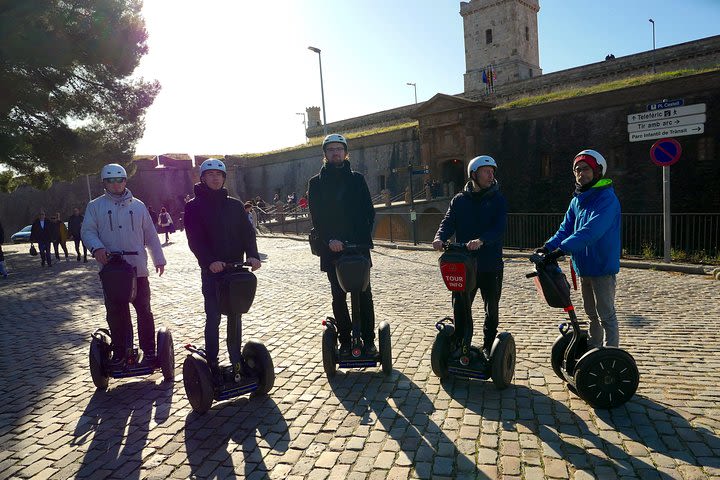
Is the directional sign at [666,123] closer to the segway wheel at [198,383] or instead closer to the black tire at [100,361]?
the segway wheel at [198,383]

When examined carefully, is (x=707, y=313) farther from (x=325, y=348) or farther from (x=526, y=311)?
(x=325, y=348)

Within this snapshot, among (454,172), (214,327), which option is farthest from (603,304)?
(454,172)

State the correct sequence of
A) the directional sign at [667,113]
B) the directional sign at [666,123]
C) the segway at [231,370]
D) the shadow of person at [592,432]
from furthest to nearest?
the directional sign at [666,123]
the directional sign at [667,113]
the segway at [231,370]
the shadow of person at [592,432]

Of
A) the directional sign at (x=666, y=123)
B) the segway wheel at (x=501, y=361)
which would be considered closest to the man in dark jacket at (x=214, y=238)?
the segway wheel at (x=501, y=361)

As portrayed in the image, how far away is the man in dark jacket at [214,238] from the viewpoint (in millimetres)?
4125

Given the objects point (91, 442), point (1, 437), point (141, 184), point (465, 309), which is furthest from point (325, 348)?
point (141, 184)

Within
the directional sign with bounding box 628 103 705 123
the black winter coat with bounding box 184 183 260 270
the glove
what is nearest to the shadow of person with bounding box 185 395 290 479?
the black winter coat with bounding box 184 183 260 270

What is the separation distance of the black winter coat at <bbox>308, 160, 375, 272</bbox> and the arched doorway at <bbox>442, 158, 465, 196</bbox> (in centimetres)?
2410

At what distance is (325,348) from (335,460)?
5.01 ft

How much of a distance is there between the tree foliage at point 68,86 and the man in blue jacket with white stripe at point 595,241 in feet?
54.4

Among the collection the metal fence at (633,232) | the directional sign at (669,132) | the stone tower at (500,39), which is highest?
the stone tower at (500,39)

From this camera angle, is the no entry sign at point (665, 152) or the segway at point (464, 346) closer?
the segway at point (464, 346)

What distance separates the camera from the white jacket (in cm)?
470

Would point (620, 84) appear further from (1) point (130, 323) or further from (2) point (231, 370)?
(1) point (130, 323)
